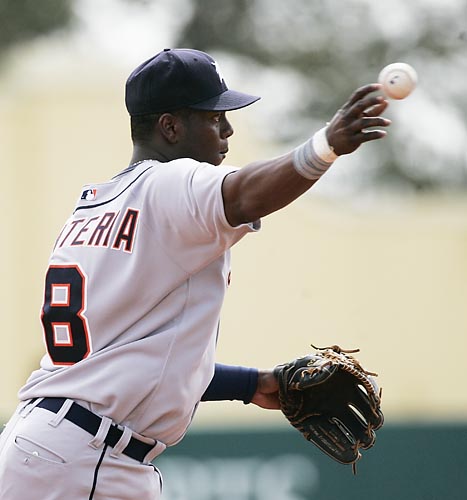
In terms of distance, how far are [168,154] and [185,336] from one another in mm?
609

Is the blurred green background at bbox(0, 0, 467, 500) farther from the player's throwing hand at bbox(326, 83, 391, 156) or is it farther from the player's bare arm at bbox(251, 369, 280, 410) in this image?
the player's throwing hand at bbox(326, 83, 391, 156)

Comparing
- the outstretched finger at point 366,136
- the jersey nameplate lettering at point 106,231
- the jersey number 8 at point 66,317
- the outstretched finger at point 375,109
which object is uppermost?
the outstretched finger at point 375,109

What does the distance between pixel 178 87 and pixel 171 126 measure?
0.12 meters

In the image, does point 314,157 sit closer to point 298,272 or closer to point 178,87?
point 178,87

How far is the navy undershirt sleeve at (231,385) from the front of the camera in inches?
154

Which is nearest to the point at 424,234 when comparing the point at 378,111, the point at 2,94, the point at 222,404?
the point at 222,404

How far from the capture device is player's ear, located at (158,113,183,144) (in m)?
3.47

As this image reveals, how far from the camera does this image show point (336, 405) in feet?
12.7

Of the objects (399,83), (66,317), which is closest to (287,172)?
(399,83)

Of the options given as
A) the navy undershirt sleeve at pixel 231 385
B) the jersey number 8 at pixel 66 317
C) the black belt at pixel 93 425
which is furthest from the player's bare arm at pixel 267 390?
the jersey number 8 at pixel 66 317

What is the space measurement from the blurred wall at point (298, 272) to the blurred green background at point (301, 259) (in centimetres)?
1

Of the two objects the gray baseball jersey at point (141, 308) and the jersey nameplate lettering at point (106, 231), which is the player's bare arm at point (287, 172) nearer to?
the gray baseball jersey at point (141, 308)

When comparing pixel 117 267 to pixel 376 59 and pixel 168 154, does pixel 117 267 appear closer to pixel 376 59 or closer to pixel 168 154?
pixel 168 154

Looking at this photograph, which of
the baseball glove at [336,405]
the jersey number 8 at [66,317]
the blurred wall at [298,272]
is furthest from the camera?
the blurred wall at [298,272]
